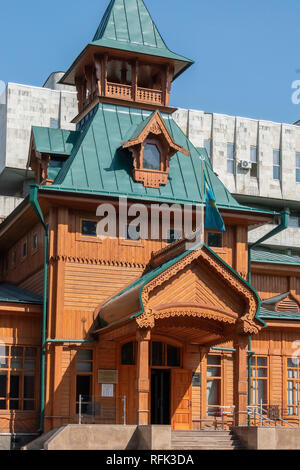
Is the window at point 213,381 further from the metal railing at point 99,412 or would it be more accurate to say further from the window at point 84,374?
the window at point 84,374

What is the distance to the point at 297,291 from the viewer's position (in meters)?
41.2

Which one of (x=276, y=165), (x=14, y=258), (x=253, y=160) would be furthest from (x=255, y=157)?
(x=14, y=258)

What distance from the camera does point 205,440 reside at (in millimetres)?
30531

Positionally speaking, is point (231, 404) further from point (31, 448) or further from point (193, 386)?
point (31, 448)

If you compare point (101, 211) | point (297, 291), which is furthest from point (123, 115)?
point (297, 291)

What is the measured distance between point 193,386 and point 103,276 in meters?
5.35

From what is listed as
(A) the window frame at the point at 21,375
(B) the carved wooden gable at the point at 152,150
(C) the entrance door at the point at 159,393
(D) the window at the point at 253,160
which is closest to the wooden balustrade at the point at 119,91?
(B) the carved wooden gable at the point at 152,150

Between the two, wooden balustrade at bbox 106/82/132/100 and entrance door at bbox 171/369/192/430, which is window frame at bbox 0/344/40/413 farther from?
wooden balustrade at bbox 106/82/132/100

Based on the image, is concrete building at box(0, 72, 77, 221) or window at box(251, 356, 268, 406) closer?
window at box(251, 356, 268, 406)

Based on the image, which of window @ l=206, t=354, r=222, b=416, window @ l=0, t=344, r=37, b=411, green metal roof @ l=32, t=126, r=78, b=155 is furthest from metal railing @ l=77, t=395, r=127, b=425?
green metal roof @ l=32, t=126, r=78, b=155

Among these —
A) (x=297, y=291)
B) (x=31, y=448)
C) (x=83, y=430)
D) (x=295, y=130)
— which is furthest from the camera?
(x=295, y=130)

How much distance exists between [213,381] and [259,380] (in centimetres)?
Result: 286

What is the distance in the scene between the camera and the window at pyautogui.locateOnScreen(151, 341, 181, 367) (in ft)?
114

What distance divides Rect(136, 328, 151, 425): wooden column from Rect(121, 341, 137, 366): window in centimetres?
420
